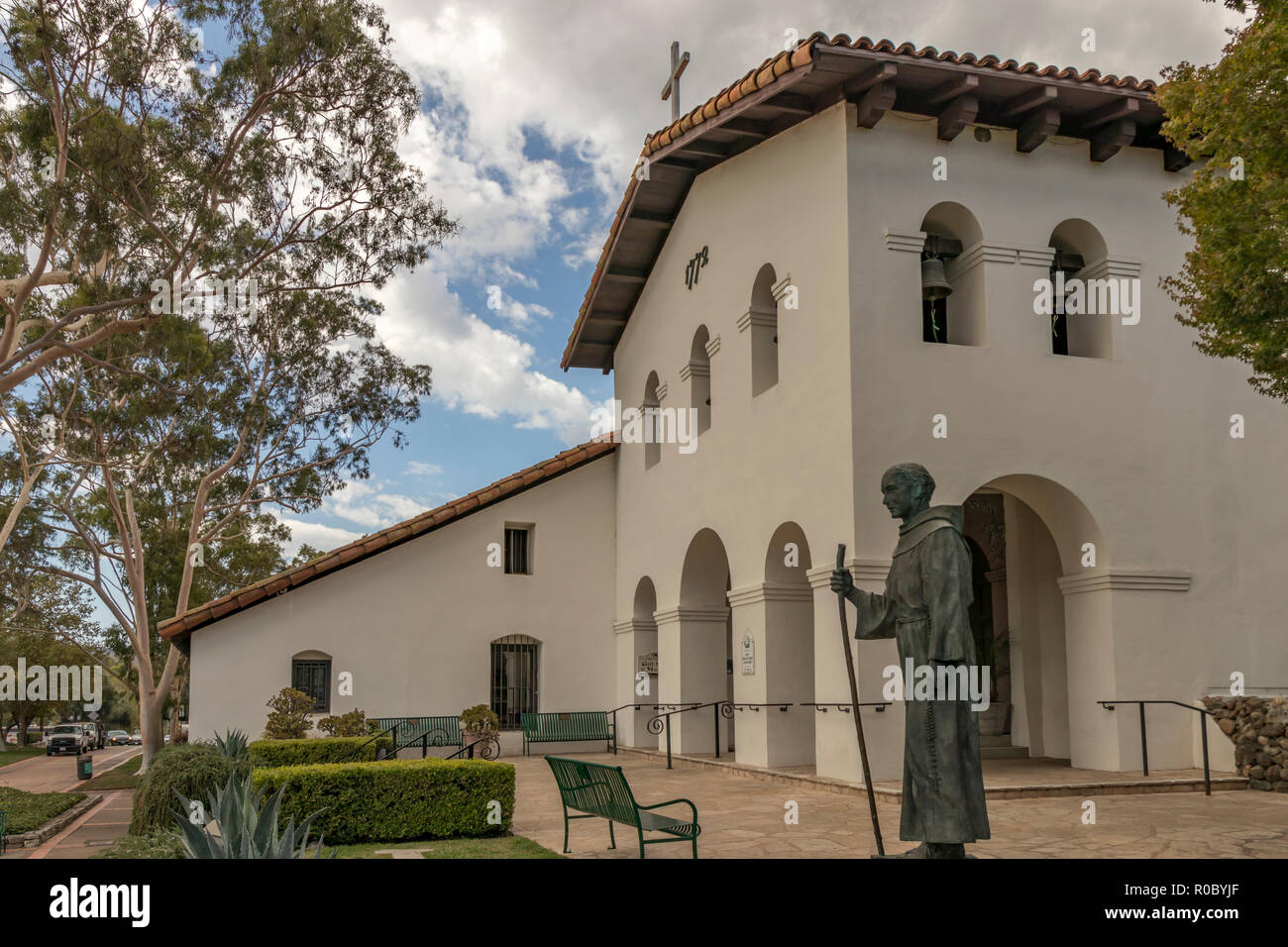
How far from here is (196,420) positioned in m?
23.3

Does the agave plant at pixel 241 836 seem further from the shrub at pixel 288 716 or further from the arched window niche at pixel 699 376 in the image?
the arched window niche at pixel 699 376

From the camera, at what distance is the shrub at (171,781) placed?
10555 mm

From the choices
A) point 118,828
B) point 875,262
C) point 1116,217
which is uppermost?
point 1116,217

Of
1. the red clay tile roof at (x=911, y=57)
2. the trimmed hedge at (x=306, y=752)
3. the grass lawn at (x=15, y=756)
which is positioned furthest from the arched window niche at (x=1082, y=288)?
the grass lawn at (x=15, y=756)

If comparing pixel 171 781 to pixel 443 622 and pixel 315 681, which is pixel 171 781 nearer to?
pixel 315 681

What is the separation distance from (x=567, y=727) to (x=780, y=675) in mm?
7654

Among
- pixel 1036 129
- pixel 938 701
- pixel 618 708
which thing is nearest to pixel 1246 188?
pixel 1036 129

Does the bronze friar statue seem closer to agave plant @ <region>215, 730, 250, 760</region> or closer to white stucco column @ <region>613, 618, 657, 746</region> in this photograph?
agave plant @ <region>215, 730, 250, 760</region>

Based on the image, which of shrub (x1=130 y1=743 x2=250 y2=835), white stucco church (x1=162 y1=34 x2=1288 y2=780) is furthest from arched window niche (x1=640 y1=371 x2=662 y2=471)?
shrub (x1=130 y1=743 x2=250 y2=835)

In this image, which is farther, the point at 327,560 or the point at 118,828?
the point at 327,560
